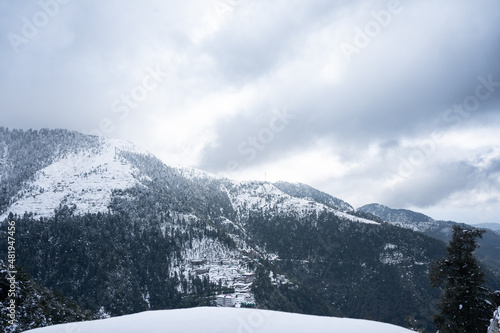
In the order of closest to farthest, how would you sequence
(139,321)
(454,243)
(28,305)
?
(139,321), (454,243), (28,305)

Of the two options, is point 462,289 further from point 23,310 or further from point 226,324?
point 23,310

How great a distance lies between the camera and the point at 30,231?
636 feet

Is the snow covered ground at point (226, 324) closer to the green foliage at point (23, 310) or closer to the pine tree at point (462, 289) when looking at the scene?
the pine tree at point (462, 289)

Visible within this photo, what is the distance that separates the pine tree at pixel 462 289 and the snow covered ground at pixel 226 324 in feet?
64.5

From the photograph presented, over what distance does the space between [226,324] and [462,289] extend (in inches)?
896

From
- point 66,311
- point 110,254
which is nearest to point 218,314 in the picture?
point 66,311

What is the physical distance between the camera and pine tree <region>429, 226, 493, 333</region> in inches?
811

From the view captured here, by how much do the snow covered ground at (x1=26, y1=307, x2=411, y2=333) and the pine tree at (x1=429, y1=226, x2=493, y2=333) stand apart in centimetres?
1965

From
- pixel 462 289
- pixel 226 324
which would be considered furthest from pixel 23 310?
pixel 462 289

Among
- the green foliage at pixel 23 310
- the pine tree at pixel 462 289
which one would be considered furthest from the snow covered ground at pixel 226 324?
the green foliage at pixel 23 310

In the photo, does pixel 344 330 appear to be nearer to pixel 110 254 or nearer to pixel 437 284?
pixel 437 284

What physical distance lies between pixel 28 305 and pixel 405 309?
22184cm

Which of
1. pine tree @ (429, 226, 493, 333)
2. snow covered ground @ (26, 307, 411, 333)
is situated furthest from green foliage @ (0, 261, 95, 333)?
pine tree @ (429, 226, 493, 333)

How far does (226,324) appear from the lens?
7207 mm
